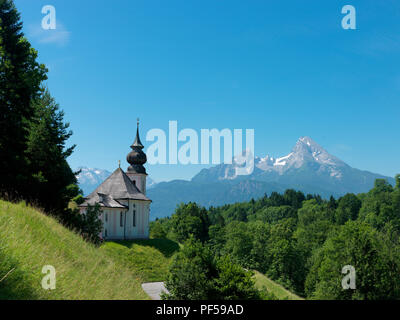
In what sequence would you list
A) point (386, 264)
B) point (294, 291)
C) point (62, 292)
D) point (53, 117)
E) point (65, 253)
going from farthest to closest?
1. point (294, 291)
2. point (386, 264)
3. point (53, 117)
4. point (65, 253)
5. point (62, 292)

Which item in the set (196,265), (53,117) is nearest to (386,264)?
(196,265)

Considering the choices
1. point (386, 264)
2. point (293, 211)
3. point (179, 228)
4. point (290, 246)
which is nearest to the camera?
point (386, 264)

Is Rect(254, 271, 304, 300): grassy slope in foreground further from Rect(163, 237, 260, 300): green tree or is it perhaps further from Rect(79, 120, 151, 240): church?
Rect(163, 237, 260, 300): green tree

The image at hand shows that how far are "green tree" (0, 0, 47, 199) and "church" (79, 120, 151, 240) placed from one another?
30.2m

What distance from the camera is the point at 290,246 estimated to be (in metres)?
85.2

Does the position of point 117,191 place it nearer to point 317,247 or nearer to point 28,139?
point 28,139

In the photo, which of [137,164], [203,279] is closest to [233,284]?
[203,279]

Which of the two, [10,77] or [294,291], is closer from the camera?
[10,77]

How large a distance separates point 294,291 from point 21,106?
68898 millimetres

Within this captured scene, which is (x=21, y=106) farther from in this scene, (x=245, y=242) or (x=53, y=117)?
(x=245, y=242)

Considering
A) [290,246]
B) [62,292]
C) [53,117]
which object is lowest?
[290,246]

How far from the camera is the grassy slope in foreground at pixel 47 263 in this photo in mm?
9086

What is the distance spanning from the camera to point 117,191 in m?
65.2

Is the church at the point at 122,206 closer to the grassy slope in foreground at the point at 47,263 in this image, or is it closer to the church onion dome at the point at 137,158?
the church onion dome at the point at 137,158
